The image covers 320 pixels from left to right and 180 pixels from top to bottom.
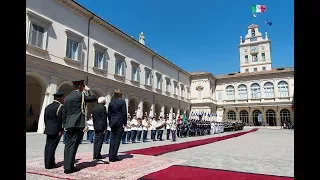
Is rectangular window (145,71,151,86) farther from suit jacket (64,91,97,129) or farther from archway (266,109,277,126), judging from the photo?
archway (266,109,277,126)

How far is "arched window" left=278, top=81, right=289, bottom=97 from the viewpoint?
1758 inches

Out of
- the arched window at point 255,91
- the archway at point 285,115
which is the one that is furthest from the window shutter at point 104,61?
the archway at point 285,115

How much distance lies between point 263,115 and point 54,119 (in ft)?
158

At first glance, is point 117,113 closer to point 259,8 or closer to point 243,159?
point 243,159

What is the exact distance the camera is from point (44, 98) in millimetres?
16344

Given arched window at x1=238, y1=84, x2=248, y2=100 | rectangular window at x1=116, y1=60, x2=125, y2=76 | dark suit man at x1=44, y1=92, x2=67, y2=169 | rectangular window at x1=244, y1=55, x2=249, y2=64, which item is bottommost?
dark suit man at x1=44, y1=92, x2=67, y2=169

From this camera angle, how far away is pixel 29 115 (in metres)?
19.8

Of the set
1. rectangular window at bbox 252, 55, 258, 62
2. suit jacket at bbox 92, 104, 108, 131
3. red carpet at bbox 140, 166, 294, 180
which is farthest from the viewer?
rectangular window at bbox 252, 55, 258, 62

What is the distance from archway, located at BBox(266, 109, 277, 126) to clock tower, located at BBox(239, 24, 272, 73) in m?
14.0

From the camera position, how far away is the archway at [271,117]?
46578mm

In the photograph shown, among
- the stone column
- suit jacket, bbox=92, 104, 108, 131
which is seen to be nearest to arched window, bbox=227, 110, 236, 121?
the stone column

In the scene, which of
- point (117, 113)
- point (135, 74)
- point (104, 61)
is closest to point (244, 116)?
point (135, 74)
